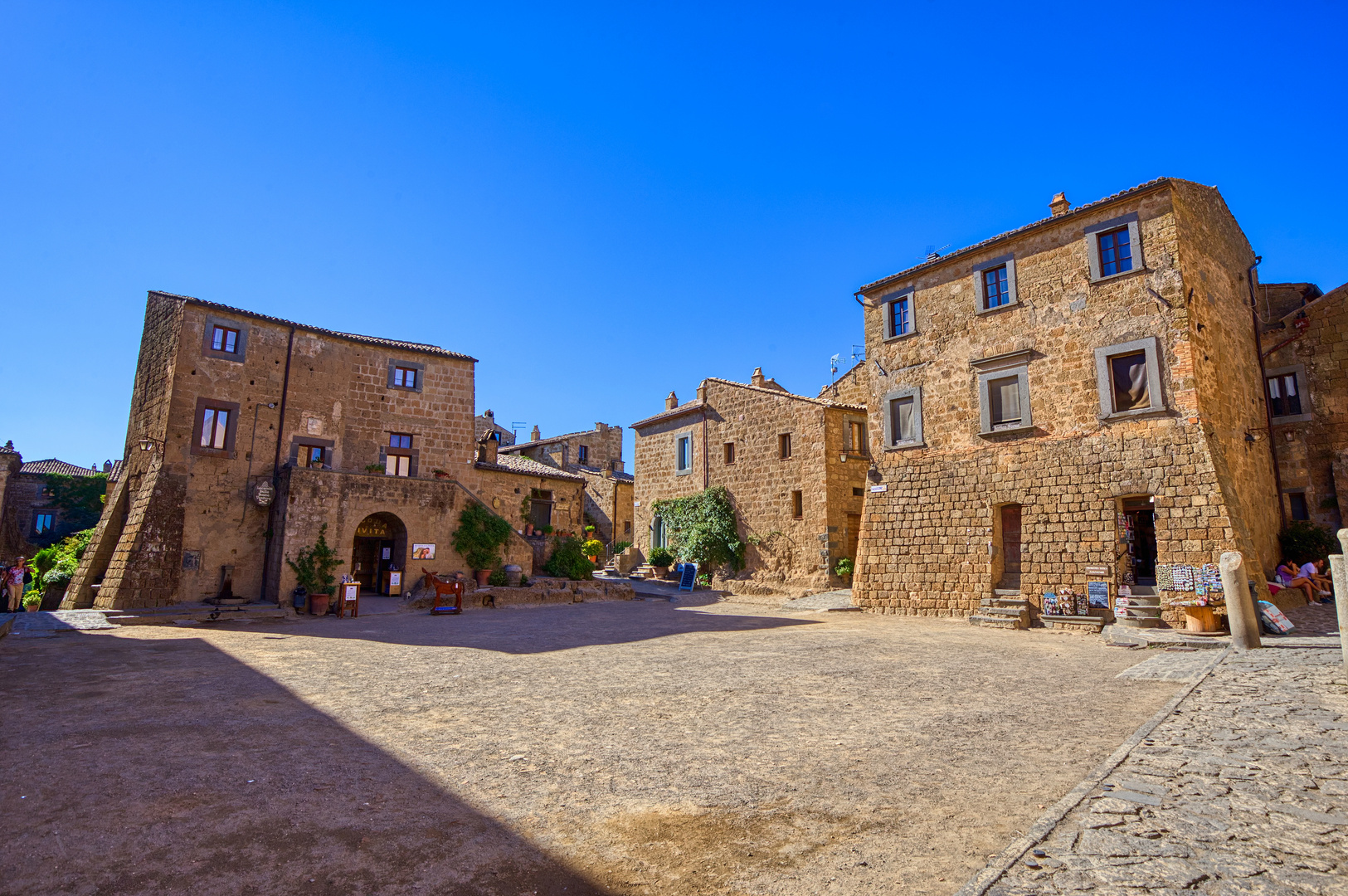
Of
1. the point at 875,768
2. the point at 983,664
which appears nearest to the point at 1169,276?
the point at 983,664

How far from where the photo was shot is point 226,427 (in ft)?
68.7

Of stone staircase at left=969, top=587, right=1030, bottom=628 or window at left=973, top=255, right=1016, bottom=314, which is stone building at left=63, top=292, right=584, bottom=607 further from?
window at left=973, top=255, right=1016, bottom=314

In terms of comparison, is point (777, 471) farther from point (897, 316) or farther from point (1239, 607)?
A: point (1239, 607)

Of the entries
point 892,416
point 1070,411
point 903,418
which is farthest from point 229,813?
point 892,416

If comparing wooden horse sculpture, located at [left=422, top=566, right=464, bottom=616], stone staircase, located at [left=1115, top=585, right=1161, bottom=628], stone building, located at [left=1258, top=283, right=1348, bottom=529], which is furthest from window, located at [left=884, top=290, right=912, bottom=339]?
wooden horse sculpture, located at [left=422, top=566, right=464, bottom=616]

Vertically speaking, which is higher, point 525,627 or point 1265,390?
point 1265,390

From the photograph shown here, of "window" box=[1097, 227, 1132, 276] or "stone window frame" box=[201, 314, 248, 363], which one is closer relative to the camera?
"window" box=[1097, 227, 1132, 276]

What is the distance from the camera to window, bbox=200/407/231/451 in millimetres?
20531

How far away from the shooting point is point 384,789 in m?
4.80

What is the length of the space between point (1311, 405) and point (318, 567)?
28.0 metres

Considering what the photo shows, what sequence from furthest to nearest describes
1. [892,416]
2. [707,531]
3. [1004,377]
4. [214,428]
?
[707,531] < [214,428] < [892,416] < [1004,377]

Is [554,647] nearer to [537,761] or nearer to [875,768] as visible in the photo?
[537,761]

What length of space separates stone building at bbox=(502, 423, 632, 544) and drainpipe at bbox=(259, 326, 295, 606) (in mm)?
16973

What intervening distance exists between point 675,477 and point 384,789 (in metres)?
25.7
